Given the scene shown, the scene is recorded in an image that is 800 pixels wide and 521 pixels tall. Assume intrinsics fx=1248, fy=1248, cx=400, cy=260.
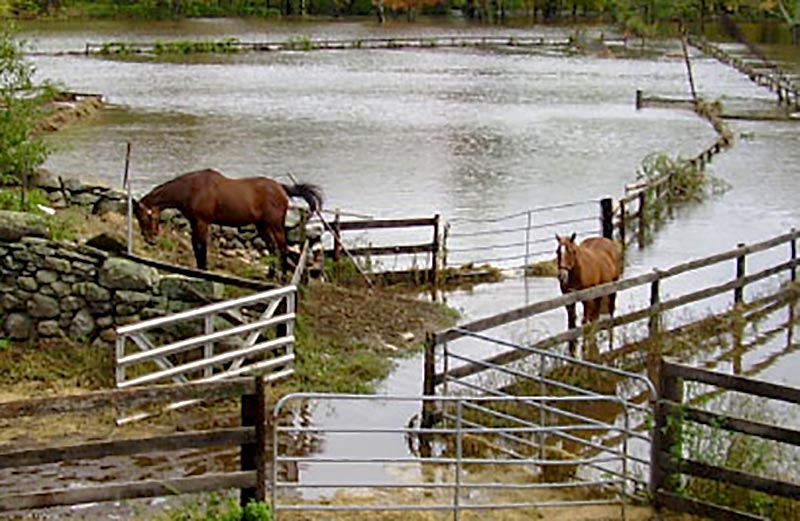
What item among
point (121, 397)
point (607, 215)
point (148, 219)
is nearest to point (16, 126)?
point (148, 219)

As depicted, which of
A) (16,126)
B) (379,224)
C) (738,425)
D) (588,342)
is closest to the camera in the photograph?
(738,425)

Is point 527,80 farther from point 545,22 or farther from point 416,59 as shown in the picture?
point 545,22

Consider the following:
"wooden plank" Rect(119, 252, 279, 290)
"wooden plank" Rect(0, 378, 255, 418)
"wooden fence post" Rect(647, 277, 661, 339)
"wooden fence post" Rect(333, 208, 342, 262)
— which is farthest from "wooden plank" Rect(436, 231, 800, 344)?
"wooden fence post" Rect(333, 208, 342, 262)

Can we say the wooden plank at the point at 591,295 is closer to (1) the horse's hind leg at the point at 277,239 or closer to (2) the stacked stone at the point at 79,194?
(1) the horse's hind leg at the point at 277,239

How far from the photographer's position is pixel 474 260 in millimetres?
22250

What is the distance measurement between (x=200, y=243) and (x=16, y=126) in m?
3.58

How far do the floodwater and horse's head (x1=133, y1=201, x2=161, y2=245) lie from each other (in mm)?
4372

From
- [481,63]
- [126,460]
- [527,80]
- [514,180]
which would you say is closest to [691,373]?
[126,460]

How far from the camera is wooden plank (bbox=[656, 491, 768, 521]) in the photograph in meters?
8.95

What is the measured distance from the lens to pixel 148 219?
17047 mm

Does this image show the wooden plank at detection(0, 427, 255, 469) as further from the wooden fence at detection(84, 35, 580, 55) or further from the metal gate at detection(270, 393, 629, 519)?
the wooden fence at detection(84, 35, 580, 55)

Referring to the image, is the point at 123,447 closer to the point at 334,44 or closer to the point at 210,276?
the point at 210,276

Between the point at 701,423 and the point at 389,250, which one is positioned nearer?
the point at 701,423

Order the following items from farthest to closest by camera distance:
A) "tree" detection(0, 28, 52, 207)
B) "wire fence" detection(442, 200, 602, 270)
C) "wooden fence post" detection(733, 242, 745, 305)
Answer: "wire fence" detection(442, 200, 602, 270) → "tree" detection(0, 28, 52, 207) → "wooden fence post" detection(733, 242, 745, 305)
